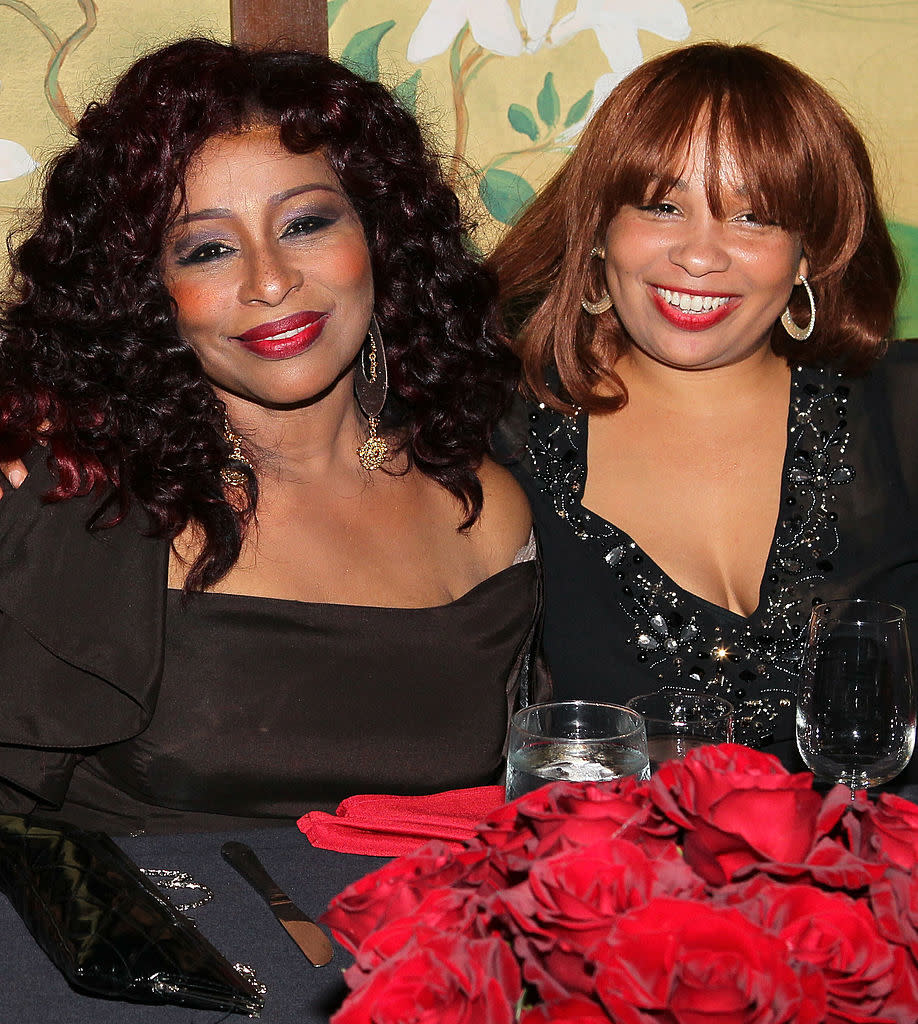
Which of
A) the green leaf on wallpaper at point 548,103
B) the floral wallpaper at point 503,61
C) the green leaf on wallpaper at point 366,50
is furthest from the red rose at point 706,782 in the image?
the green leaf on wallpaper at point 548,103

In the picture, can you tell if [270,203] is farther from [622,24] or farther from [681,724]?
[622,24]

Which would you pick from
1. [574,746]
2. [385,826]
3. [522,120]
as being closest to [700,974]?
[574,746]

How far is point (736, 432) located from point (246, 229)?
973 millimetres

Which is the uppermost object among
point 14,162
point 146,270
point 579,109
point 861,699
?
point 579,109

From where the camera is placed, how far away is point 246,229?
6.05ft

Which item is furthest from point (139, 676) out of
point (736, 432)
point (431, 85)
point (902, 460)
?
point (431, 85)

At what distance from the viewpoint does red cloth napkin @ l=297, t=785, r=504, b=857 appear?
1.37 meters

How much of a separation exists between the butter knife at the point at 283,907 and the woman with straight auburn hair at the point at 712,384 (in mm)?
928

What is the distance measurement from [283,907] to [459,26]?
2.39 meters

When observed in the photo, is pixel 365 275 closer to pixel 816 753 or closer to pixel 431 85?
pixel 816 753

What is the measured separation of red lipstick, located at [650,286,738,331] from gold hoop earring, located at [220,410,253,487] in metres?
0.73

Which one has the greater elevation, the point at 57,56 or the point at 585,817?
the point at 57,56

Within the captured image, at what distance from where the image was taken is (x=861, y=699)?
3.93 feet

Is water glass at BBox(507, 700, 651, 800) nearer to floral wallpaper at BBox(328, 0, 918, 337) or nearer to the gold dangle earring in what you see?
the gold dangle earring
